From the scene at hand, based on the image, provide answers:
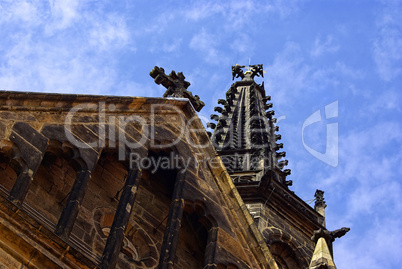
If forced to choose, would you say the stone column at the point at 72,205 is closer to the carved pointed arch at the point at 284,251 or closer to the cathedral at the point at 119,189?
the cathedral at the point at 119,189

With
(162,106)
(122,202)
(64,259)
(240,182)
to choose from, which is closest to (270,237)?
(240,182)

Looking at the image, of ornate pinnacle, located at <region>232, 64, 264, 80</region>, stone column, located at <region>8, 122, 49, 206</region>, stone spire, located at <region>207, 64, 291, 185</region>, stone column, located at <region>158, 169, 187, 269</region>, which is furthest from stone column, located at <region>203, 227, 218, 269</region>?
ornate pinnacle, located at <region>232, 64, 264, 80</region>

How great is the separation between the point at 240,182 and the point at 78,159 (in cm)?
1263

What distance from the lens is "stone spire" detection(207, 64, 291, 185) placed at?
26.6 meters

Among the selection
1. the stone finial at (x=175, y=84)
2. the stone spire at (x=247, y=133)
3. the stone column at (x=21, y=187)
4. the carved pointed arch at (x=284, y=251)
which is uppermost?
the stone spire at (x=247, y=133)

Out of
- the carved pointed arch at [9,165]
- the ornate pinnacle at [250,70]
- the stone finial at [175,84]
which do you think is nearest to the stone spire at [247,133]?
the ornate pinnacle at [250,70]

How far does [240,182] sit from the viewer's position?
23.8 meters

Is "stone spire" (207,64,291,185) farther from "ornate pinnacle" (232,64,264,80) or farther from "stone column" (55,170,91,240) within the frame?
"stone column" (55,170,91,240)

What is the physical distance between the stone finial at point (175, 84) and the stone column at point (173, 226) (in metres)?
2.08

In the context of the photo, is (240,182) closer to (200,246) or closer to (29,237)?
(200,246)

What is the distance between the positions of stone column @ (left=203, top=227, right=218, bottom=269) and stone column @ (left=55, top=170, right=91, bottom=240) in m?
1.85

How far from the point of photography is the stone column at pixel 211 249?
1174 centimetres

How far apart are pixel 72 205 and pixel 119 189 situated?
182 centimetres

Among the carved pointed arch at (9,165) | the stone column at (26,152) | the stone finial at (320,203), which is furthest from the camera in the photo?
the stone finial at (320,203)
